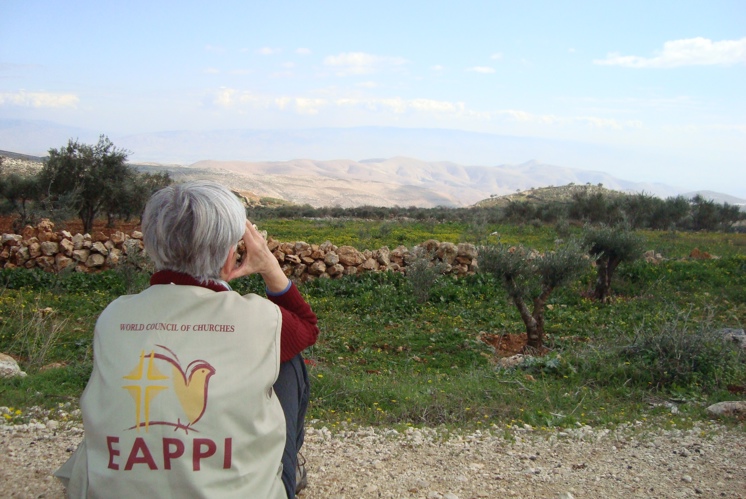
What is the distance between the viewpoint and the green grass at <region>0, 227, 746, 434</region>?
514cm

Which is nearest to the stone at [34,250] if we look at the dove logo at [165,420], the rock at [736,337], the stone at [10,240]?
the stone at [10,240]

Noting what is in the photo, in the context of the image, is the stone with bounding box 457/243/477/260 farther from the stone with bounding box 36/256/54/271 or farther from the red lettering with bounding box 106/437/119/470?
the red lettering with bounding box 106/437/119/470

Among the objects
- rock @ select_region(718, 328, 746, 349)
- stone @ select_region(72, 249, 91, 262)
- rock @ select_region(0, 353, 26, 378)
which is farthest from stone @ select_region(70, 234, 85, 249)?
rock @ select_region(718, 328, 746, 349)

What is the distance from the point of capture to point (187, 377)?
2.02m

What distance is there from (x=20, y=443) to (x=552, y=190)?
58.4m

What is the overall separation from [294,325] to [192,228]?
0.54m

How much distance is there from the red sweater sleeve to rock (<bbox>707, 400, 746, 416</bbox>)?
410 cm

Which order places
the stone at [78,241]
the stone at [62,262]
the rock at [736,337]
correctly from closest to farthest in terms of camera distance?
the rock at [736,337], the stone at [62,262], the stone at [78,241]

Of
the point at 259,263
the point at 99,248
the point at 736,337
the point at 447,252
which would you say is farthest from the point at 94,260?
the point at 736,337

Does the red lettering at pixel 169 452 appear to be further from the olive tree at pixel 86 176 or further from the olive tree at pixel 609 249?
the olive tree at pixel 86 176

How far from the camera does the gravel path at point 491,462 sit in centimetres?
363

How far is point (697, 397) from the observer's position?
18.4 ft

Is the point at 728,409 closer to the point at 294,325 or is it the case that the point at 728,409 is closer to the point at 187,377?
the point at 294,325

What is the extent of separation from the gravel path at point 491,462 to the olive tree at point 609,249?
6.35m
